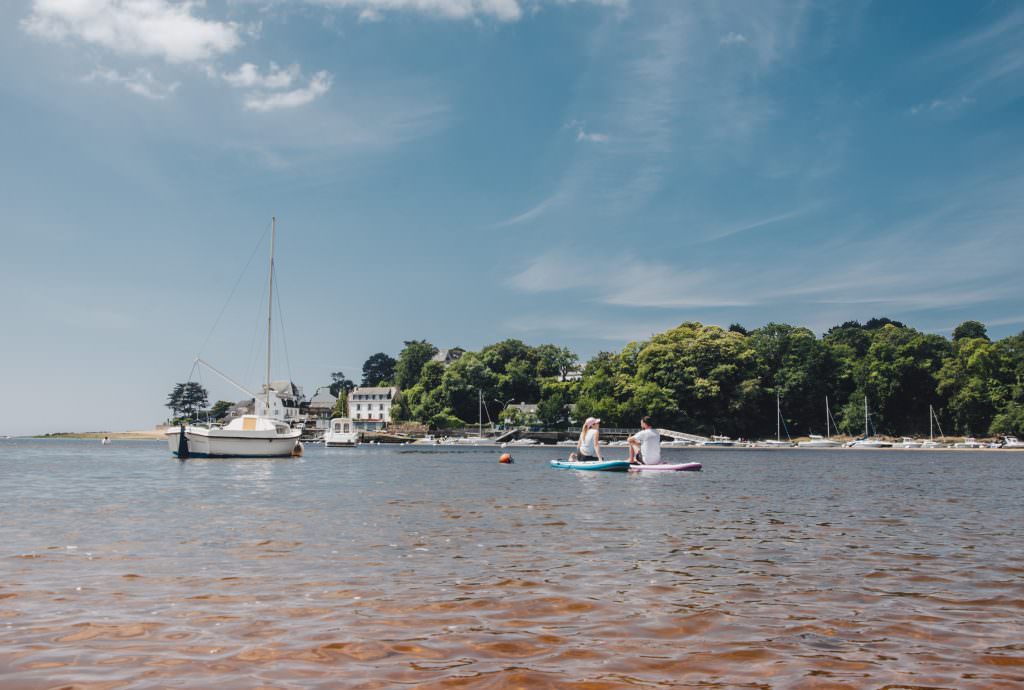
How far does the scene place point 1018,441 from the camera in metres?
A: 110

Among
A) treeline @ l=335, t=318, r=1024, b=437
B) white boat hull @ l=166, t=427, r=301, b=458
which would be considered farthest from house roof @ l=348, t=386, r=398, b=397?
white boat hull @ l=166, t=427, r=301, b=458

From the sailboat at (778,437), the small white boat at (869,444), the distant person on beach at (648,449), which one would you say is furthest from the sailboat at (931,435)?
the distant person on beach at (648,449)

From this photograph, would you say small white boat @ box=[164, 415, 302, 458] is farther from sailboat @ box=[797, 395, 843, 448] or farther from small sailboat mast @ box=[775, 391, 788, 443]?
small sailboat mast @ box=[775, 391, 788, 443]

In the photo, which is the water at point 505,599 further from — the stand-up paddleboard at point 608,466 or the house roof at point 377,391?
the house roof at point 377,391

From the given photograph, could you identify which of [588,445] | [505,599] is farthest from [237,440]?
[505,599]

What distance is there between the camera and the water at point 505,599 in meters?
6.71

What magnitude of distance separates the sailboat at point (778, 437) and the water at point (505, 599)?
107904mm

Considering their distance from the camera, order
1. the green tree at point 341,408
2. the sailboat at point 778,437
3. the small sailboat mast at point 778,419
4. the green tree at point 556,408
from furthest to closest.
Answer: the green tree at point 341,408, the green tree at point 556,408, the small sailboat mast at point 778,419, the sailboat at point 778,437

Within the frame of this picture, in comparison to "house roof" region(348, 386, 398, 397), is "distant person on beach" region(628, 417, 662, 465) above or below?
below

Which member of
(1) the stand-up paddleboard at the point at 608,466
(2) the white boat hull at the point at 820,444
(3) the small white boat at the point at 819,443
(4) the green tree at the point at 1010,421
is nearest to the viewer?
(1) the stand-up paddleboard at the point at 608,466

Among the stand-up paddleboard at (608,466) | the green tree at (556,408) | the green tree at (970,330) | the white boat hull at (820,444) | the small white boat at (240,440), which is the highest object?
the green tree at (970,330)

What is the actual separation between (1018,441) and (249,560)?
124635 mm

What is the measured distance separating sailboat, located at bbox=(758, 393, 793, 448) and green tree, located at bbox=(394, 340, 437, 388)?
80.8 m

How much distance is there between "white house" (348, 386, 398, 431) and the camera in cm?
18162
